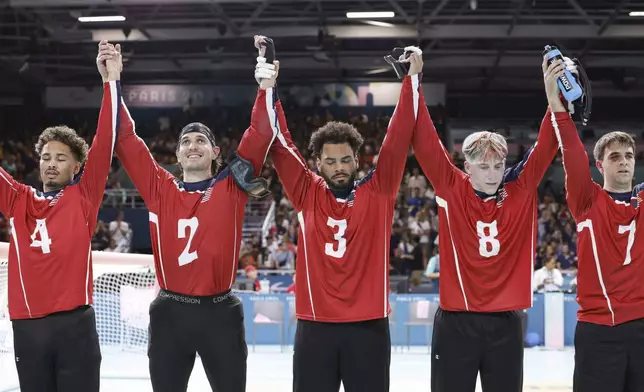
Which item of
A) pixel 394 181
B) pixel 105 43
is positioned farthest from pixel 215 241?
pixel 105 43

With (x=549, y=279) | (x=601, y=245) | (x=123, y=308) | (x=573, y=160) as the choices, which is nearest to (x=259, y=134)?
(x=573, y=160)

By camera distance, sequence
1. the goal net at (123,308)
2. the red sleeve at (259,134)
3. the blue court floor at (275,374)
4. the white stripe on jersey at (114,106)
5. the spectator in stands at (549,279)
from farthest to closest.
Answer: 1. the spectator in stands at (549,279)
2. the blue court floor at (275,374)
3. the goal net at (123,308)
4. the white stripe on jersey at (114,106)
5. the red sleeve at (259,134)

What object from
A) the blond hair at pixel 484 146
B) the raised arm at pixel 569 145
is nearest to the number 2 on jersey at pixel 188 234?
the blond hair at pixel 484 146

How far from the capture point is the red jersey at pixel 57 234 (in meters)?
4.57

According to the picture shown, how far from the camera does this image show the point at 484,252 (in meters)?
4.50

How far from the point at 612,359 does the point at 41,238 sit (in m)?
3.34

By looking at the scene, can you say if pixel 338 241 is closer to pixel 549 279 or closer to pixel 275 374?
pixel 275 374

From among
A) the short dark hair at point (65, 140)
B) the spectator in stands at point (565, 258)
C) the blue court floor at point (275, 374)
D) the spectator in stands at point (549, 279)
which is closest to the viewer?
the short dark hair at point (65, 140)

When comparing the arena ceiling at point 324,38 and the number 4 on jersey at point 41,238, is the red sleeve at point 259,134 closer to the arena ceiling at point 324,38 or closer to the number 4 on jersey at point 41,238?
the number 4 on jersey at point 41,238

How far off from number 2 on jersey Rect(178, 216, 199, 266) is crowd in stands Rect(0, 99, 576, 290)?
10.5 m

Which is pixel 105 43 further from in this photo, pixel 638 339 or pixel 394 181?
pixel 638 339

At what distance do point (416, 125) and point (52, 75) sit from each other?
2466cm

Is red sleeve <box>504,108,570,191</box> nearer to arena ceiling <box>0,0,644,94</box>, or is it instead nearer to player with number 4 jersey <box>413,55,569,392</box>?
player with number 4 jersey <box>413,55,569,392</box>

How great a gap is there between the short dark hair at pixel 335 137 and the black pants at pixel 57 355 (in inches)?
67.8
